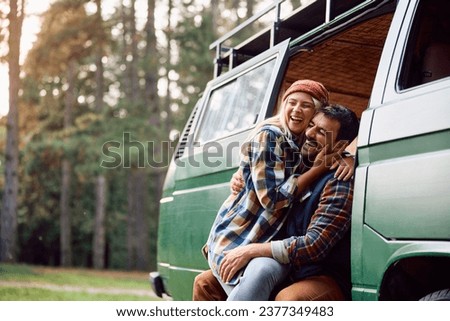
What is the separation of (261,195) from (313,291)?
1.69ft

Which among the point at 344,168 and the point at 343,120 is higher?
the point at 343,120

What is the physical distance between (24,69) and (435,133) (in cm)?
1630

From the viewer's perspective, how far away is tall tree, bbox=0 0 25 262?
13.3 m

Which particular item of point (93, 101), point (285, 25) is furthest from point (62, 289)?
point (93, 101)

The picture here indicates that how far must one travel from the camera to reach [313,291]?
10.2 feet

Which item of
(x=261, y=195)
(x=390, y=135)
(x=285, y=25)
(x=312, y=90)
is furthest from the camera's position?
(x=285, y=25)

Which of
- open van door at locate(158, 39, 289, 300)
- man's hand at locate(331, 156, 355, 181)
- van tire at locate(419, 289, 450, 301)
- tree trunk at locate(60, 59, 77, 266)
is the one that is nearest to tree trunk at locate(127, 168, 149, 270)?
tree trunk at locate(60, 59, 77, 266)

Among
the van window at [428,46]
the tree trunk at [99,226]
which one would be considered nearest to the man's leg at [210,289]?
the van window at [428,46]

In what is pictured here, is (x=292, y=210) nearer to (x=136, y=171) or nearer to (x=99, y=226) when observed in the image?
(x=136, y=171)

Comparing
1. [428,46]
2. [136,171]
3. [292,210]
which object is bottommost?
[292,210]

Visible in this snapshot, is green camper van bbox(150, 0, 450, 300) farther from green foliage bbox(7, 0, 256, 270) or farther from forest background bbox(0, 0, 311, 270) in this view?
green foliage bbox(7, 0, 256, 270)

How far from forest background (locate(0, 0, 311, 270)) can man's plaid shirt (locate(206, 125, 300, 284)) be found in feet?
35.4

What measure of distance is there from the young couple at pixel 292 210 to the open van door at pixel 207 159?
0.95 meters
